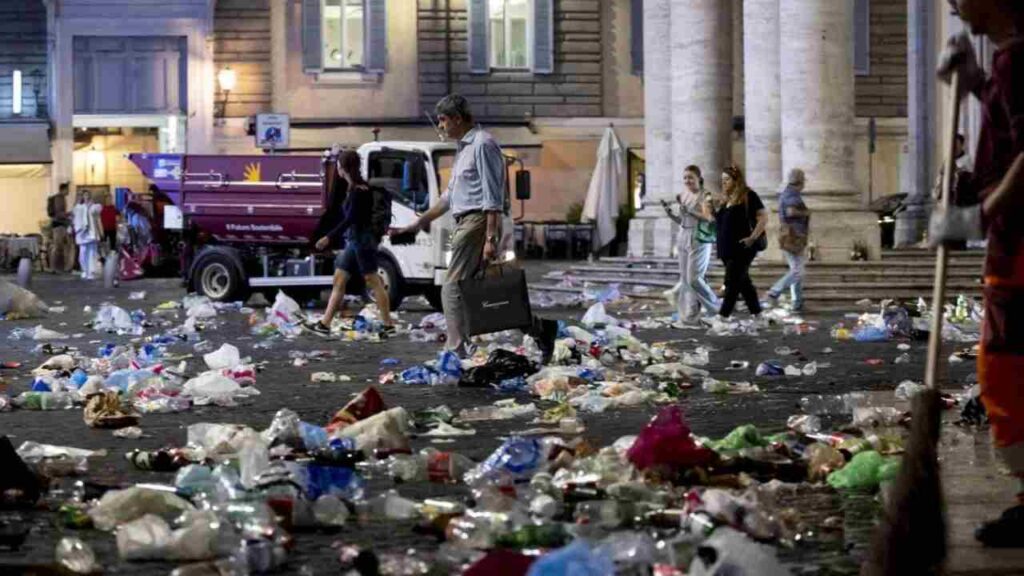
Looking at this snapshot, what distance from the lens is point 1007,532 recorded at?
7.18m

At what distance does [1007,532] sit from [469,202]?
27.6 ft

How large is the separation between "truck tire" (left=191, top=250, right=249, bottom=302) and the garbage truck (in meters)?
0.01

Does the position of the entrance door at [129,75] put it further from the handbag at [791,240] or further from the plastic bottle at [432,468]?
the plastic bottle at [432,468]

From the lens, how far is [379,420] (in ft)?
34.7

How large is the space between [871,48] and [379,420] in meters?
40.4

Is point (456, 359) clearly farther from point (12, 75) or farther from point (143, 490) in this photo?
point (12, 75)

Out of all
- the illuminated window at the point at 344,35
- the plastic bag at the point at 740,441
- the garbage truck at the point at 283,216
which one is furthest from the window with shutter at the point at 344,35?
the plastic bag at the point at 740,441

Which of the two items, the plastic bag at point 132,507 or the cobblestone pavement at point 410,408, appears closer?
the cobblestone pavement at point 410,408

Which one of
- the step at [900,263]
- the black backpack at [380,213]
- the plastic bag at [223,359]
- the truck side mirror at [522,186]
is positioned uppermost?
the truck side mirror at [522,186]

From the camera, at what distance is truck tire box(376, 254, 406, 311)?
26.6m

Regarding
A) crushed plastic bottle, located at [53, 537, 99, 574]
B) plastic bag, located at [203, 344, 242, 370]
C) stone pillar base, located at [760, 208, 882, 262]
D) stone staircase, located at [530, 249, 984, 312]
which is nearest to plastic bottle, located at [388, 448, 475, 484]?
crushed plastic bottle, located at [53, 537, 99, 574]

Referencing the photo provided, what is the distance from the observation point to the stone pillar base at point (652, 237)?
33438mm

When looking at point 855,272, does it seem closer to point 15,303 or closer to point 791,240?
point 791,240

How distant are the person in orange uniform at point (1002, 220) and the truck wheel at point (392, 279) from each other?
19226mm
